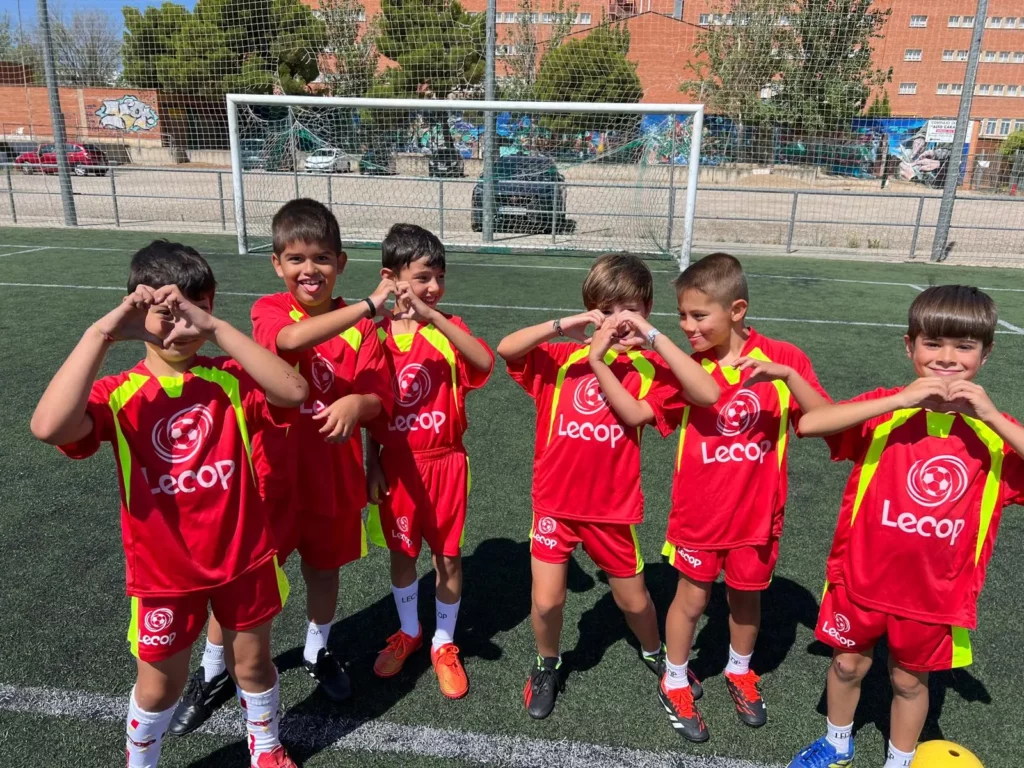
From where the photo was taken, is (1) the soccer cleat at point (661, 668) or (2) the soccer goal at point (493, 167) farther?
(2) the soccer goal at point (493, 167)

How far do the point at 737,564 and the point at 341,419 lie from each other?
131cm

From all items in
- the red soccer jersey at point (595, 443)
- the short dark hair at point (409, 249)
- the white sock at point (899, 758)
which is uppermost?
the short dark hair at point (409, 249)

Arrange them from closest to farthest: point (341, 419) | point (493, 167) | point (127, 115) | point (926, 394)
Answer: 1. point (926, 394)
2. point (341, 419)
3. point (493, 167)
4. point (127, 115)

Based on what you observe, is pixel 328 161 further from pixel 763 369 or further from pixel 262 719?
pixel 763 369

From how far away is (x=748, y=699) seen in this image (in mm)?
2445

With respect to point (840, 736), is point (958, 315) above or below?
above

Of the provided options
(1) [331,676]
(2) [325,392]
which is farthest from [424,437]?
(1) [331,676]

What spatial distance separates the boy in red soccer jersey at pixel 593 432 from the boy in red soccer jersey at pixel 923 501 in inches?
19.4

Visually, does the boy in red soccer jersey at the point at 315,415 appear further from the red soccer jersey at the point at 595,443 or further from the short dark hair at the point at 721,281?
the short dark hair at the point at 721,281

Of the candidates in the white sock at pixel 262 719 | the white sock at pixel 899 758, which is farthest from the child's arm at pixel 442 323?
the white sock at pixel 899 758

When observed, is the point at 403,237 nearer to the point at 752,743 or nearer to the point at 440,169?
the point at 752,743

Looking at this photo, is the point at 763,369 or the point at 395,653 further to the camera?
the point at 395,653

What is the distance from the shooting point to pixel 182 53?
1733 cm

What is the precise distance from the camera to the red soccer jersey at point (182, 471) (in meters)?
1.79
